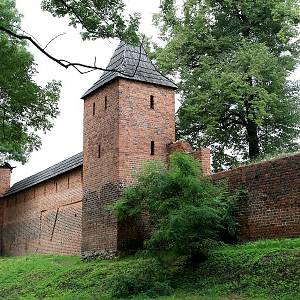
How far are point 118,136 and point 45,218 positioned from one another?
9751 millimetres

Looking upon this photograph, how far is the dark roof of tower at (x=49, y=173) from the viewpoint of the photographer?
22.4 meters

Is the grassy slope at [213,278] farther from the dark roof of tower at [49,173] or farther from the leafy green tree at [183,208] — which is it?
the dark roof of tower at [49,173]

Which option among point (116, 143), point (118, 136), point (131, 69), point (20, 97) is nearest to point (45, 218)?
point (116, 143)

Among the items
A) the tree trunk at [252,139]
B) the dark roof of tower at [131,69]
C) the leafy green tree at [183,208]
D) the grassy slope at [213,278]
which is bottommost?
the grassy slope at [213,278]

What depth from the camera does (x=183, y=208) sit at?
1225 centimetres

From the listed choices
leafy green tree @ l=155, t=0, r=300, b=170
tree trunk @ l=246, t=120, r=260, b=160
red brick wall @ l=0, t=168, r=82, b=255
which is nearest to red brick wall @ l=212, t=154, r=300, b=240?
leafy green tree @ l=155, t=0, r=300, b=170

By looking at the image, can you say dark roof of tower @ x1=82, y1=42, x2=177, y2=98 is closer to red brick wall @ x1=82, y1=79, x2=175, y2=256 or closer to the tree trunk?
red brick wall @ x1=82, y1=79, x2=175, y2=256

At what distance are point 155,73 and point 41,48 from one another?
11101 mm

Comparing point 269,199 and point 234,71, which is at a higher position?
point 234,71

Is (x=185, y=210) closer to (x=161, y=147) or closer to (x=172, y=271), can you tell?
(x=172, y=271)

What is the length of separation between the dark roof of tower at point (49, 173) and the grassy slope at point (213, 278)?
5873mm

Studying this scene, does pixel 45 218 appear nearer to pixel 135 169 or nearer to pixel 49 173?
pixel 49 173

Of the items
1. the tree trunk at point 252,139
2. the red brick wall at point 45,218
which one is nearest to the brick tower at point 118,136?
the red brick wall at point 45,218

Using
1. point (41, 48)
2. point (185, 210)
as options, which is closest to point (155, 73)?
point (185, 210)
